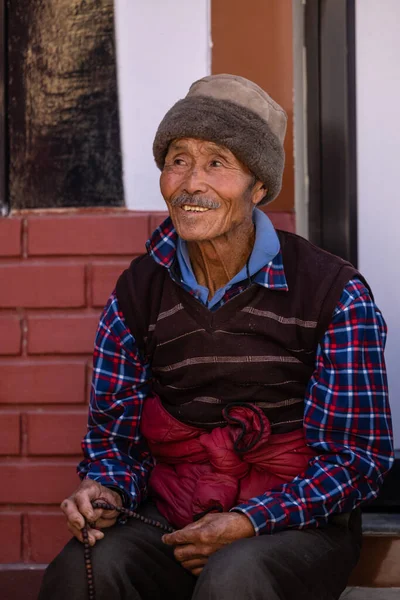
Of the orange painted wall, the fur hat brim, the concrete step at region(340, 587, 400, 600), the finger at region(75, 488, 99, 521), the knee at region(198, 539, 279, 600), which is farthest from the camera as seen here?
the orange painted wall

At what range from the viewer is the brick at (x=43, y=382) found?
10.0 feet

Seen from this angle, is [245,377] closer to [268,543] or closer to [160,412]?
[160,412]

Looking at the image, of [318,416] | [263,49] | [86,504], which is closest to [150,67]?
[263,49]

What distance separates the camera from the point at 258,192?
257 centimetres

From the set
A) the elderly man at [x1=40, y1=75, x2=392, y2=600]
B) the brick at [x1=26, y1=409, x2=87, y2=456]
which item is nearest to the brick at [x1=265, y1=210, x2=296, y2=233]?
the elderly man at [x1=40, y1=75, x2=392, y2=600]

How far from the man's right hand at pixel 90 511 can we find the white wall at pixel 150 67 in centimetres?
107

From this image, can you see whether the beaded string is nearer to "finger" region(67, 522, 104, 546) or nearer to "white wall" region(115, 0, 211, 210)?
"finger" region(67, 522, 104, 546)

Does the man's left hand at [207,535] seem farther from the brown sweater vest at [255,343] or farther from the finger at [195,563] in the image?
the brown sweater vest at [255,343]

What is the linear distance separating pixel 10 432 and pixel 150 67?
132cm

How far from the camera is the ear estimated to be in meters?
2.55

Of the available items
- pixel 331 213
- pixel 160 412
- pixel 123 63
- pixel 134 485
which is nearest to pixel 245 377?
pixel 160 412

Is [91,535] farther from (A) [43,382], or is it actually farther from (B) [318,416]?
(A) [43,382]

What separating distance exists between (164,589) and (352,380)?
725 millimetres

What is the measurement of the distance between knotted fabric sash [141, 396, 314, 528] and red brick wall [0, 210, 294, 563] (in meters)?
0.65
